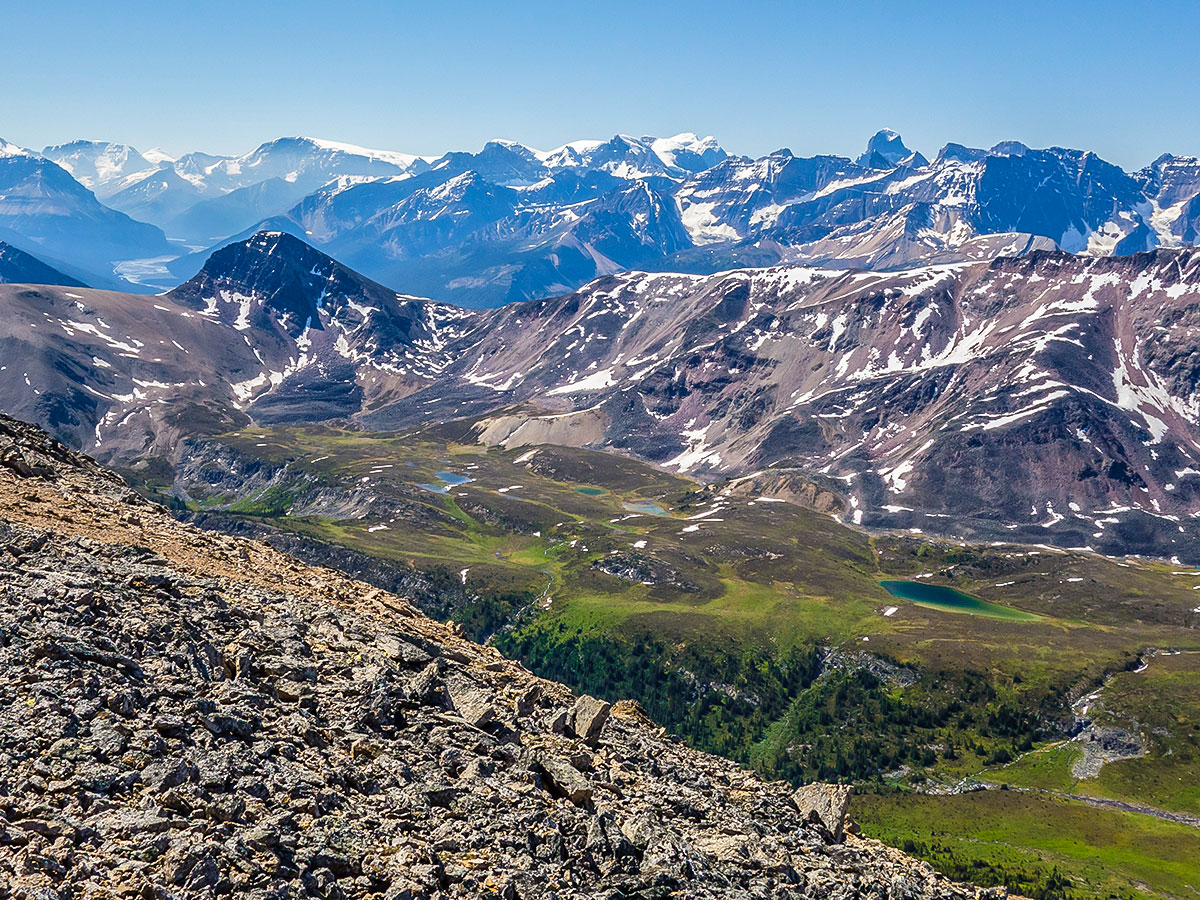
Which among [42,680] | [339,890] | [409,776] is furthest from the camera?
[409,776]

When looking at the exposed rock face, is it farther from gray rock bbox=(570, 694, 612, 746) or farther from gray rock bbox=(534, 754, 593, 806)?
gray rock bbox=(534, 754, 593, 806)

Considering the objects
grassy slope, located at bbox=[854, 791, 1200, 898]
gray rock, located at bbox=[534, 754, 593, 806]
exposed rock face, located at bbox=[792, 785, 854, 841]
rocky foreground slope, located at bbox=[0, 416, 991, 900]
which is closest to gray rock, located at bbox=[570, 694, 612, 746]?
rocky foreground slope, located at bbox=[0, 416, 991, 900]

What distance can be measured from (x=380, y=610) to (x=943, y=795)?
155 meters

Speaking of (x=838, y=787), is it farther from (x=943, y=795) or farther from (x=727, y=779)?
(x=943, y=795)

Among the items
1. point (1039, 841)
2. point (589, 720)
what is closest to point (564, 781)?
point (589, 720)

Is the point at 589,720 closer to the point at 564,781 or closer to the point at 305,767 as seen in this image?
the point at 564,781

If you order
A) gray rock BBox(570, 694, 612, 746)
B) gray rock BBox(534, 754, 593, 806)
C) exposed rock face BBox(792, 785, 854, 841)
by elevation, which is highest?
gray rock BBox(534, 754, 593, 806)

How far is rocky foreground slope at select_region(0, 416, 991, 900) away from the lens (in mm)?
30203

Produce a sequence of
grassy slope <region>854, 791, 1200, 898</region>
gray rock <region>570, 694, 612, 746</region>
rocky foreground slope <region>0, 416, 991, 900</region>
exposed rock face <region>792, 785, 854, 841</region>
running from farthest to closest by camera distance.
Result: grassy slope <region>854, 791, 1200, 898</region> → exposed rock face <region>792, 785, 854, 841</region> → gray rock <region>570, 694, 612, 746</region> → rocky foreground slope <region>0, 416, 991, 900</region>

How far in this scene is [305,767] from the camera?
3594cm

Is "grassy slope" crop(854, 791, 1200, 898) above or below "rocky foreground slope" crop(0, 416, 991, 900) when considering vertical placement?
below

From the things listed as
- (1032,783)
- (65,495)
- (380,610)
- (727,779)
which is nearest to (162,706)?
(380,610)

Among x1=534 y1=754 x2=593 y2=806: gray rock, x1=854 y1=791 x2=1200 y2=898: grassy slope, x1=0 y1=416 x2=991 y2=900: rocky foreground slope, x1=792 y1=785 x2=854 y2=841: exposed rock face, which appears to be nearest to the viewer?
x1=0 y1=416 x2=991 y2=900: rocky foreground slope

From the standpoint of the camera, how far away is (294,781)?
34.7 meters
